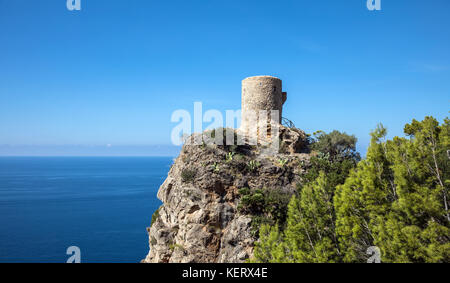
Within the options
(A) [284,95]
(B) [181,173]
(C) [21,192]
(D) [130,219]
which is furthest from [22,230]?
(A) [284,95]

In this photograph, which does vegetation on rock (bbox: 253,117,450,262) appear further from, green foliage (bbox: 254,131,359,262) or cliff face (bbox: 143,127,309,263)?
cliff face (bbox: 143,127,309,263)

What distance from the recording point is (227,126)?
85.5 feet

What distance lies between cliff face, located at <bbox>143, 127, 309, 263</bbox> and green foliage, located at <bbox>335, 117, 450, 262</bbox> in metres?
7.48

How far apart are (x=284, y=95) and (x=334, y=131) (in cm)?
596

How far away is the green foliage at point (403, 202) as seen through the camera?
1077 cm

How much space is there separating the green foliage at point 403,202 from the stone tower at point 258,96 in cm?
1294

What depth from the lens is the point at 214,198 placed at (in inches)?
822

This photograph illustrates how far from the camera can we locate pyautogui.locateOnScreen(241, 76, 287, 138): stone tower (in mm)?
25750

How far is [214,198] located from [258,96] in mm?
10379

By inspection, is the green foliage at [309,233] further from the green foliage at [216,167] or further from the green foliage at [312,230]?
the green foliage at [216,167]

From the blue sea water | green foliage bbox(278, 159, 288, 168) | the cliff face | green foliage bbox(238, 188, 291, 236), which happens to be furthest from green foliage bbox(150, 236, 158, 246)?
the blue sea water

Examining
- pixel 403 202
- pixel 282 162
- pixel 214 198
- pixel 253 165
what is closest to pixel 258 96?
pixel 282 162

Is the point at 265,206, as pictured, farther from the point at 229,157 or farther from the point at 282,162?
the point at 229,157

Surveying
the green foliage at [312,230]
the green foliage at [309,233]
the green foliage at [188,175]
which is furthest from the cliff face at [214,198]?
the green foliage at [312,230]
